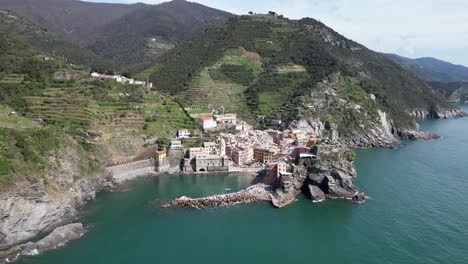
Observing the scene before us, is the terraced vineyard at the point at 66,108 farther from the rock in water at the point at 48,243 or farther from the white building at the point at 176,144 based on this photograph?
the rock in water at the point at 48,243

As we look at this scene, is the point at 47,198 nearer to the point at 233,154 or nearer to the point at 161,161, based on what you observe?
the point at 161,161

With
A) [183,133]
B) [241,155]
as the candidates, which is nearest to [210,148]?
[241,155]

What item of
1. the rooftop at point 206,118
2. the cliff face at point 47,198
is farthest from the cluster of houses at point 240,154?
the cliff face at point 47,198

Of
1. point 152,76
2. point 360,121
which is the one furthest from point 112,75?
point 360,121

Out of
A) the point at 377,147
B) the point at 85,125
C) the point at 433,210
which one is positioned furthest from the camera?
the point at 377,147

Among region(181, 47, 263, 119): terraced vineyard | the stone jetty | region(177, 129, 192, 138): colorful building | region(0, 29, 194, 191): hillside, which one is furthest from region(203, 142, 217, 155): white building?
region(181, 47, 263, 119): terraced vineyard

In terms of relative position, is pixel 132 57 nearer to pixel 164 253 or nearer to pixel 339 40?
pixel 339 40
